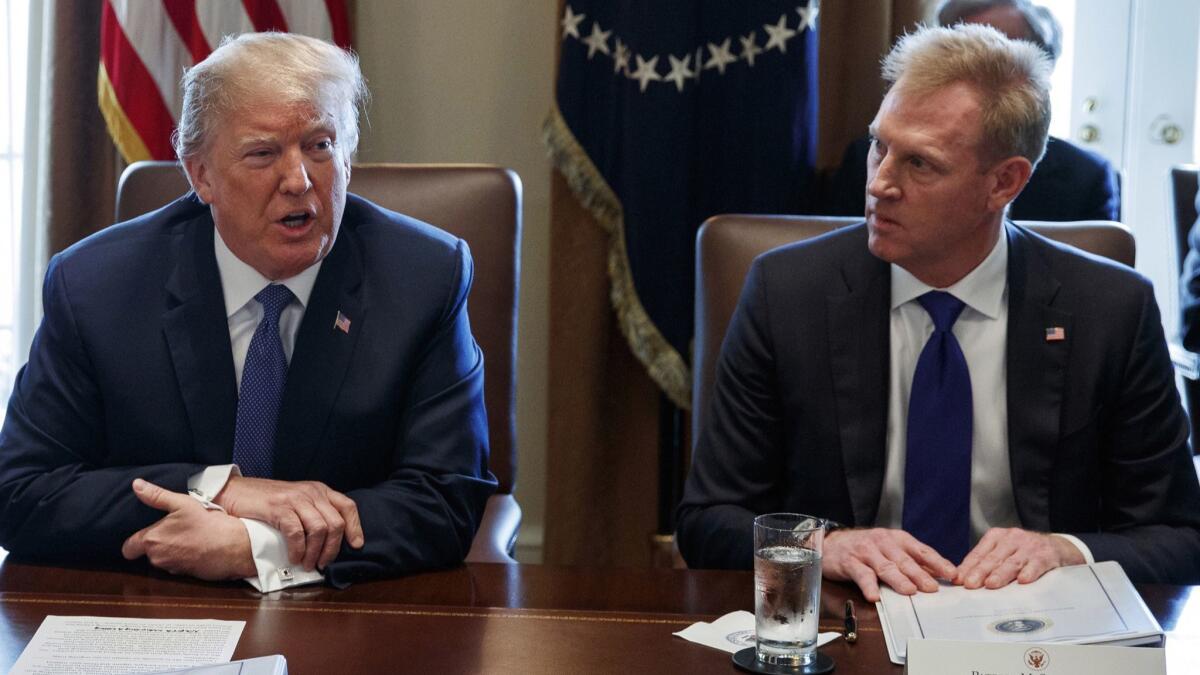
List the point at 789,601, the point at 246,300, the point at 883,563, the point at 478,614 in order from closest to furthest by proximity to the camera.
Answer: the point at 789,601 < the point at 478,614 < the point at 883,563 < the point at 246,300

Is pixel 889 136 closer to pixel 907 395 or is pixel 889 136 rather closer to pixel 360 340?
pixel 907 395

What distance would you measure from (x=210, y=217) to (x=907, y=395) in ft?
3.46

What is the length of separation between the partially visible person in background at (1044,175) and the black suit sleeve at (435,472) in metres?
1.44

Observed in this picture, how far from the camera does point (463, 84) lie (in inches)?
143

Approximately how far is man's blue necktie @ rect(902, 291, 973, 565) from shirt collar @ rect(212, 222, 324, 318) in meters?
0.88

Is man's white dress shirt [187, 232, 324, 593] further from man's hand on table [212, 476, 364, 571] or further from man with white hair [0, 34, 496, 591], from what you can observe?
man's hand on table [212, 476, 364, 571]

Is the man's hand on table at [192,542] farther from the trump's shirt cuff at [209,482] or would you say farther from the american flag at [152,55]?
the american flag at [152,55]

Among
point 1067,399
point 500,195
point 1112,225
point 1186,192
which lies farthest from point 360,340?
point 1186,192

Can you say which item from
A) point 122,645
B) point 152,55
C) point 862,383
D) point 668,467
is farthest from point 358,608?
point 152,55

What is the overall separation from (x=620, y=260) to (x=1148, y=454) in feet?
5.11

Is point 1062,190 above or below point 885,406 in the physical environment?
above

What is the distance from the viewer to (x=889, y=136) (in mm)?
1917

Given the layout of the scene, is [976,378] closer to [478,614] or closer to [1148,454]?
[1148,454]

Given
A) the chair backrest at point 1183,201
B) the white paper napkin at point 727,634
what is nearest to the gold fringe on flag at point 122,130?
the white paper napkin at point 727,634
